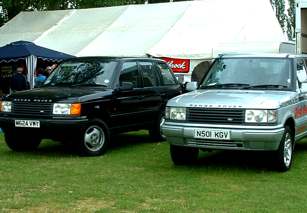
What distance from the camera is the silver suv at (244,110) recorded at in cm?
747

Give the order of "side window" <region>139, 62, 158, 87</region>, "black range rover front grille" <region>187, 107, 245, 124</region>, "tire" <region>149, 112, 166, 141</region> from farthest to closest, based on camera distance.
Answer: "tire" <region>149, 112, 166, 141</region> → "side window" <region>139, 62, 158, 87</region> → "black range rover front grille" <region>187, 107, 245, 124</region>

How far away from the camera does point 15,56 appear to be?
53.8ft

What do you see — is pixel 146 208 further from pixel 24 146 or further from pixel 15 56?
pixel 15 56

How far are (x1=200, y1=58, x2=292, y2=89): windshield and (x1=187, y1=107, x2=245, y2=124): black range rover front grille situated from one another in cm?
94

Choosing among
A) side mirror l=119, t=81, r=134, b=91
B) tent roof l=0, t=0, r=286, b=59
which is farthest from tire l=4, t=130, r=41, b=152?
tent roof l=0, t=0, r=286, b=59

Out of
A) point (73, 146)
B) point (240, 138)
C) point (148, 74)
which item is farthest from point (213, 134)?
point (148, 74)

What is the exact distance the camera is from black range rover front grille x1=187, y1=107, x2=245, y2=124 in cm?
754

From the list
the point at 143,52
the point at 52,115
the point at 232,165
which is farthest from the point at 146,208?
the point at 143,52

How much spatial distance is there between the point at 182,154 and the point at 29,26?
57.6 ft

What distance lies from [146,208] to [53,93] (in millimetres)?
3880

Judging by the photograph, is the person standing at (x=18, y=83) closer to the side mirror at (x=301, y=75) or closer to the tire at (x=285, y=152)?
the side mirror at (x=301, y=75)

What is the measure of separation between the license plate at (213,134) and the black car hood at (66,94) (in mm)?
2280

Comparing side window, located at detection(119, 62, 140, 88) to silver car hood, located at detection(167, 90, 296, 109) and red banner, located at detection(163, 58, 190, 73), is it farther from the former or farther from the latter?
red banner, located at detection(163, 58, 190, 73)

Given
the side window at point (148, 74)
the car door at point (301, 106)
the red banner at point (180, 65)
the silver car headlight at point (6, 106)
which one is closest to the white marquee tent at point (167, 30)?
the red banner at point (180, 65)
